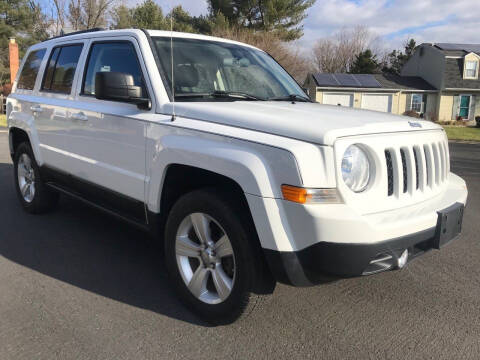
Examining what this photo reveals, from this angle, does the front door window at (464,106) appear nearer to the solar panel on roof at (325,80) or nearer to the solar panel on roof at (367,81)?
the solar panel on roof at (367,81)

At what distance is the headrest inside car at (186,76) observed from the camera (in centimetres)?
332

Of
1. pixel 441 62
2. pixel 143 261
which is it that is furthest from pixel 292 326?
pixel 441 62

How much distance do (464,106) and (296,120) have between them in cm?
3757

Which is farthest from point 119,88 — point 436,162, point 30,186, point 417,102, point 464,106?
point 464,106

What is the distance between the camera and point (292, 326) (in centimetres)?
292

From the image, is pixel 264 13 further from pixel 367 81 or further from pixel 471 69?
pixel 471 69

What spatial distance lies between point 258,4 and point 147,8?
8453 mm

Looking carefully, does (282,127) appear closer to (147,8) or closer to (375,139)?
(375,139)

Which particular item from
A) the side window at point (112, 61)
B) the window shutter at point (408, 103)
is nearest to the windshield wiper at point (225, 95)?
the side window at point (112, 61)

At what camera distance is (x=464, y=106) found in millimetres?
35312

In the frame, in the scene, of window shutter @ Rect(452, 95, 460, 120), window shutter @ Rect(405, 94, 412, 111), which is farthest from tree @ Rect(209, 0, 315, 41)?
window shutter @ Rect(452, 95, 460, 120)

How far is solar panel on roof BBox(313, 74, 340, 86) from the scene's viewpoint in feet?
111

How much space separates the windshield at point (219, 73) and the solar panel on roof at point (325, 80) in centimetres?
3065

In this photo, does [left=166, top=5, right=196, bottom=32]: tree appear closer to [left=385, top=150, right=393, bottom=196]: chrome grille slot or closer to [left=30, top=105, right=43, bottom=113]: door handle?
Result: [left=30, top=105, right=43, bottom=113]: door handle
